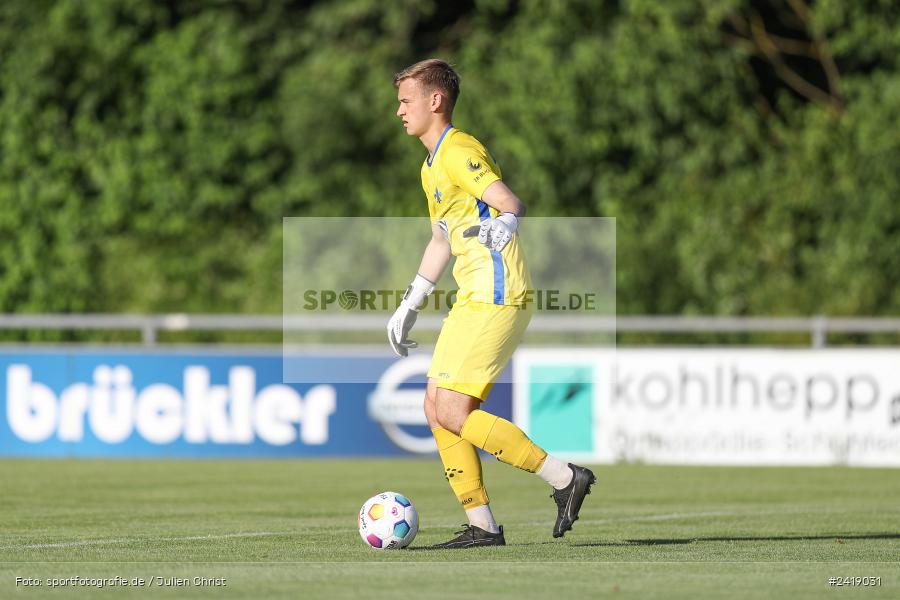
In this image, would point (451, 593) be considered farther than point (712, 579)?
No

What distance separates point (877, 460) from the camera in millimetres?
16141

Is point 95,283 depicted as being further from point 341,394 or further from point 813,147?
point 813,147

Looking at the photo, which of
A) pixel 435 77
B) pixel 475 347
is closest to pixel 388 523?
pixel 475 347

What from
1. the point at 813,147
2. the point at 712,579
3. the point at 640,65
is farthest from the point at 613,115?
the point at 712,579

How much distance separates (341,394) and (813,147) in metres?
10.3

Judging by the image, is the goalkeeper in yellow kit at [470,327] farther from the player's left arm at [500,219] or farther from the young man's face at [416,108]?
the player's left arm at [500,219]

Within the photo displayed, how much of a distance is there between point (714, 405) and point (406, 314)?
337 inches

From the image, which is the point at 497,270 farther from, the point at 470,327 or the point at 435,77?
the point at 435,77

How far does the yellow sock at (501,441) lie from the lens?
7.95 m

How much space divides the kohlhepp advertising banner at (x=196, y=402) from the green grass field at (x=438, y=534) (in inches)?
50.3

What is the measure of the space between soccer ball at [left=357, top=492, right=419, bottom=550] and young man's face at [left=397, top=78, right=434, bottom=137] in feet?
5.78

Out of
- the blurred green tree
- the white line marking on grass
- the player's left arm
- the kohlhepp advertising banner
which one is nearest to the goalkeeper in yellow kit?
the player's left arm

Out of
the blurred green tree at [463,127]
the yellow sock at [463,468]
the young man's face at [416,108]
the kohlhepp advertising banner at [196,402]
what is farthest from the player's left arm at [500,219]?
the blurred green tree at [463,127]

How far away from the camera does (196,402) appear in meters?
16.8
